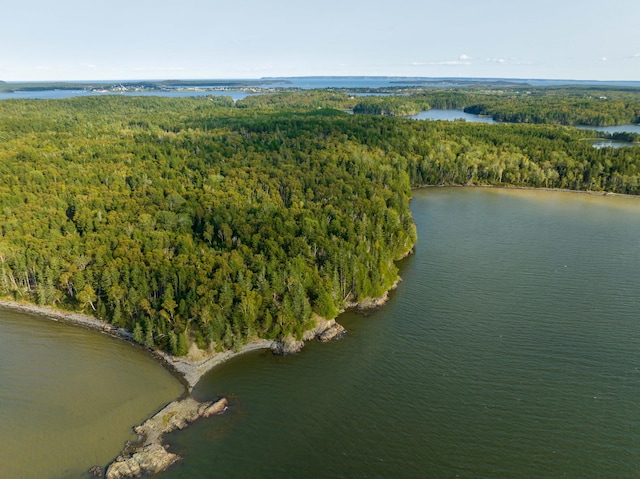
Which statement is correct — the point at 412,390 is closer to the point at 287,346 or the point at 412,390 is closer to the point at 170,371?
the point at 287,346

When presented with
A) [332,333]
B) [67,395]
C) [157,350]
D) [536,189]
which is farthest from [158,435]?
[536,189]

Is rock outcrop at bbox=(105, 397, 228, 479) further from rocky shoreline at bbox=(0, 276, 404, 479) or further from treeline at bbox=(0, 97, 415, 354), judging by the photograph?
treeline at bbox=(0, 97, 415, 354)

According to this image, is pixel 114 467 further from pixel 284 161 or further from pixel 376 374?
pixel 284 161

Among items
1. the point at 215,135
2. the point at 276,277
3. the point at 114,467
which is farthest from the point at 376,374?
the point at 215,135

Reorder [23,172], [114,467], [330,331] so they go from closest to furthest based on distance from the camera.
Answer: [114,467]
[330,331]
[23,172]

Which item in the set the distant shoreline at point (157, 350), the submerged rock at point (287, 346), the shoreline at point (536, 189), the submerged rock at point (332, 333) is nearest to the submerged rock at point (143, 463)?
the distant shoreline at point (157, 350)

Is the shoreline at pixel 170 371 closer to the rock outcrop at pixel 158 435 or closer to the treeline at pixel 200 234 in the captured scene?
the rock outcrop at pixel 158 435
